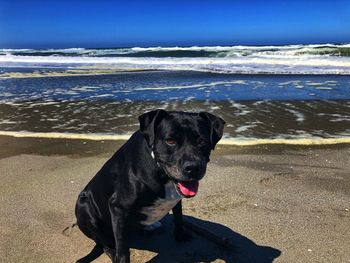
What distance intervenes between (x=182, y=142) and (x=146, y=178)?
429mm

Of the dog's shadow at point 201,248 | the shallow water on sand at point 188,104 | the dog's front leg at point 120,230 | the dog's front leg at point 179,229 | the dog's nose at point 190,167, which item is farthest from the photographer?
the shallow water on sand at point 188,104

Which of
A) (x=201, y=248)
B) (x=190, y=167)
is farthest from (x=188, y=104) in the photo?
(x=190, y=167)

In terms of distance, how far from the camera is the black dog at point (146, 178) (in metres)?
3.37

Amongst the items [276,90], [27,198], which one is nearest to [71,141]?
[27,198]

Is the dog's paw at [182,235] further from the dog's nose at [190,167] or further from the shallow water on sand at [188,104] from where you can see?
the shallow water on sand at [188,104]

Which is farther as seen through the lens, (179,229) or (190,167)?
(179,229)

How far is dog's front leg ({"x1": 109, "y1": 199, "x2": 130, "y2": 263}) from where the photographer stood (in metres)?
3.64

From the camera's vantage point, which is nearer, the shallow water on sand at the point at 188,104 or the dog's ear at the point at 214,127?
the dog's ear at the point at 214,127

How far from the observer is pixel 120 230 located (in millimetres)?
3648

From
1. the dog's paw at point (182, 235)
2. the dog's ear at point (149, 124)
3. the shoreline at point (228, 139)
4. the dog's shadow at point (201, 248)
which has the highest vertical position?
Result: the dog's ear at point (149, 124)

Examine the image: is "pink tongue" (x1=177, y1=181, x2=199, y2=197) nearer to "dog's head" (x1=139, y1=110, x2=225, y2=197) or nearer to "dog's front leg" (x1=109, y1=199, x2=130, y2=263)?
"dog's head" (x1=139, y1=110, x2=225, y2=197)

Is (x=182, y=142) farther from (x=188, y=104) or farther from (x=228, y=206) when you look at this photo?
(x=188, y=104)

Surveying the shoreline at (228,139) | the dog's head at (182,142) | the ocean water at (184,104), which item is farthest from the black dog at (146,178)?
the ocean water at (184,104)

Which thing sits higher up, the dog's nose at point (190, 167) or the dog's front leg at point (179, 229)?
the dog's nose at point (190, 167)
